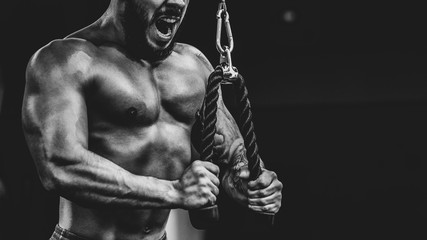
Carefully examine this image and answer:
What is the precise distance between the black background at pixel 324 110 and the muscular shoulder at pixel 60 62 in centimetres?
137

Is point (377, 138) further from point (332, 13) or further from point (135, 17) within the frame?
point (135, 17)

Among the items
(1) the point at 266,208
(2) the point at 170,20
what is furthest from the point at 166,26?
(1) the point at 266,208

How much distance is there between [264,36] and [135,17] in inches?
62.4

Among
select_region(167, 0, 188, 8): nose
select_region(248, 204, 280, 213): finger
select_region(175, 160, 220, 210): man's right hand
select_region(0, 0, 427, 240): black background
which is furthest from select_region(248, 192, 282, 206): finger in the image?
select_region(0, 0, 427, 240): black background

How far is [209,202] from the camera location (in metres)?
0.90

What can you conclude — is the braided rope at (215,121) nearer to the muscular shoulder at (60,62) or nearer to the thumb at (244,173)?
the thumb at (244,173)

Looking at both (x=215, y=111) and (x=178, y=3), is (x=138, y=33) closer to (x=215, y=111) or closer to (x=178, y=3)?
(x=178, y=3)

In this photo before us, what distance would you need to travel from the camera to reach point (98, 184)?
2.86ft

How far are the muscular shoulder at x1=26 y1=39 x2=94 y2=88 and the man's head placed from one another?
0.08 meters

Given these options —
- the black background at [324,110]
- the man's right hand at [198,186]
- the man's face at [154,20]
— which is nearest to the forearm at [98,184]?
the man's right hand at [198,186]

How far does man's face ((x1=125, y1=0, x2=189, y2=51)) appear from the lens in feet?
3.18

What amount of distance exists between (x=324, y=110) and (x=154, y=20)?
1.61 meters

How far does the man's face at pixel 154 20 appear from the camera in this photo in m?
0.97

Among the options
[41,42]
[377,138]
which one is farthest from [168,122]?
[377,138]
